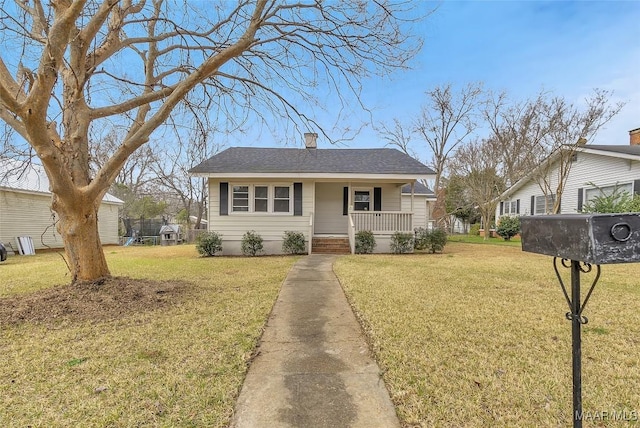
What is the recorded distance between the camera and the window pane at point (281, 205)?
13.1m

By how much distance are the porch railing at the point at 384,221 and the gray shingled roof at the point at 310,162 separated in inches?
63.6

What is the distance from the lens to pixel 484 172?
23.1 meters

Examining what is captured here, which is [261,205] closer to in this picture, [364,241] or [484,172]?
[364,241]

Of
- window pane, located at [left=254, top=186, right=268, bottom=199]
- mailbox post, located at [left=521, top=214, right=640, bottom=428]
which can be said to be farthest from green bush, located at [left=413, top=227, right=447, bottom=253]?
mailbox post, located at [left=521, top=214, right=640, bottom=428]

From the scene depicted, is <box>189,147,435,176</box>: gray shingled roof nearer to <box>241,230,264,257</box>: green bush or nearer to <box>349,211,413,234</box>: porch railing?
<box>349,211,413,234</box>: porch railing

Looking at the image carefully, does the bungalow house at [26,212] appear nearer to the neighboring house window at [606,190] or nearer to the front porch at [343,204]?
the front porch at [343,204]

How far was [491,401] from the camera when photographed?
2.45 metres

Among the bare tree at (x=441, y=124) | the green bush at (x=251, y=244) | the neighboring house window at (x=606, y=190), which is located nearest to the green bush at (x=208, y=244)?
the green bush at (x=251, y=244)

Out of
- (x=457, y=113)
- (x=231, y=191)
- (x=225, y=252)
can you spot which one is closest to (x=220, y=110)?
(x=231, y=191)

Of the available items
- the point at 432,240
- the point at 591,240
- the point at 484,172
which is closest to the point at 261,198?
the point at 432,240

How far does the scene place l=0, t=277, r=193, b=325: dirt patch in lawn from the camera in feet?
14.9

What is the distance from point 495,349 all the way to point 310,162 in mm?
11140

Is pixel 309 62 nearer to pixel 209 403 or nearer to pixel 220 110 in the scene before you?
pixel 220 110

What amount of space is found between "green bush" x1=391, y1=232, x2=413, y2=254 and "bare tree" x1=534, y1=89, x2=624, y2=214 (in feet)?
29.8
